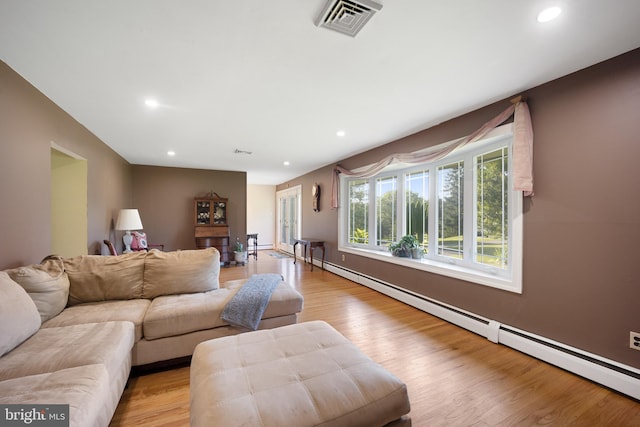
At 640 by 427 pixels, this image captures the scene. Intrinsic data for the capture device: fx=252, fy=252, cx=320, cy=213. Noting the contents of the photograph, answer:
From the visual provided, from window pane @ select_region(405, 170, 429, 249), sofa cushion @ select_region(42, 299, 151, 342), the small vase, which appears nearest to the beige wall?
the small vase

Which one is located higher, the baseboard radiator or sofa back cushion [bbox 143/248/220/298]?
sofa back cushion [bbox 143/248/220/298]

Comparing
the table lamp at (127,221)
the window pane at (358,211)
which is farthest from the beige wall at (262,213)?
the window pane at (358,211)

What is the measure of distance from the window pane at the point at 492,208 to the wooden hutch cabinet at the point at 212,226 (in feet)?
17.0

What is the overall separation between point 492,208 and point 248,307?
2709 millimetres

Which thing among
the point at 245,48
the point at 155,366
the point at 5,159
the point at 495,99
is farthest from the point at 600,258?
the point at 5,159

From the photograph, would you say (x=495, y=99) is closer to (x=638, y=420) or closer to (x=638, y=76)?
(x=638, y=76)

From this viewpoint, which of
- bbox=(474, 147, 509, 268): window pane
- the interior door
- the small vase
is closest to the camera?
bbox=(474, 147, 509, 268): window pane

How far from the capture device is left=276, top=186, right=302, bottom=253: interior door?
A: 24.4 ft

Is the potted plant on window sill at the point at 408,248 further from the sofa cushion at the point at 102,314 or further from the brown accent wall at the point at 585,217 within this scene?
the sofa cushion at the point at 102,314

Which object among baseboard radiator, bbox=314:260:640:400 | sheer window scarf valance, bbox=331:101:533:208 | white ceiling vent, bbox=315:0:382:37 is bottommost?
baseboard radiator, bbox=314:260:640:400

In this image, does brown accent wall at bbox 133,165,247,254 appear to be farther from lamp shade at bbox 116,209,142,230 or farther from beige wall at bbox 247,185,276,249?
beige wall at bbox 247,185,276,249

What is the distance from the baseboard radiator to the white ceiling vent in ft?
9.17

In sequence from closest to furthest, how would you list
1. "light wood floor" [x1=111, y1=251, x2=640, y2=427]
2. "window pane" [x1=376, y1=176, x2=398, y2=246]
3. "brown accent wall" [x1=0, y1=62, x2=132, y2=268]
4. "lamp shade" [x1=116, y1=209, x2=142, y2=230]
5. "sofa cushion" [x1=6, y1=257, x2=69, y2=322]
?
"light wood floor" [x1=111, y1=251, x2=640, y2=427]
"sofa cushion" [x1=6, y1=257, x2=69, y2=322]
"brown accent wall" [x1=0, y1=62, x2=132, y2=268]
"lamp shade" [x1=116, y1=209, x2=142, y2=230]
"window pane" [x1=376, y1=176, x2=398, y2=246]

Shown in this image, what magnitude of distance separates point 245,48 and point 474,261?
124 inches
